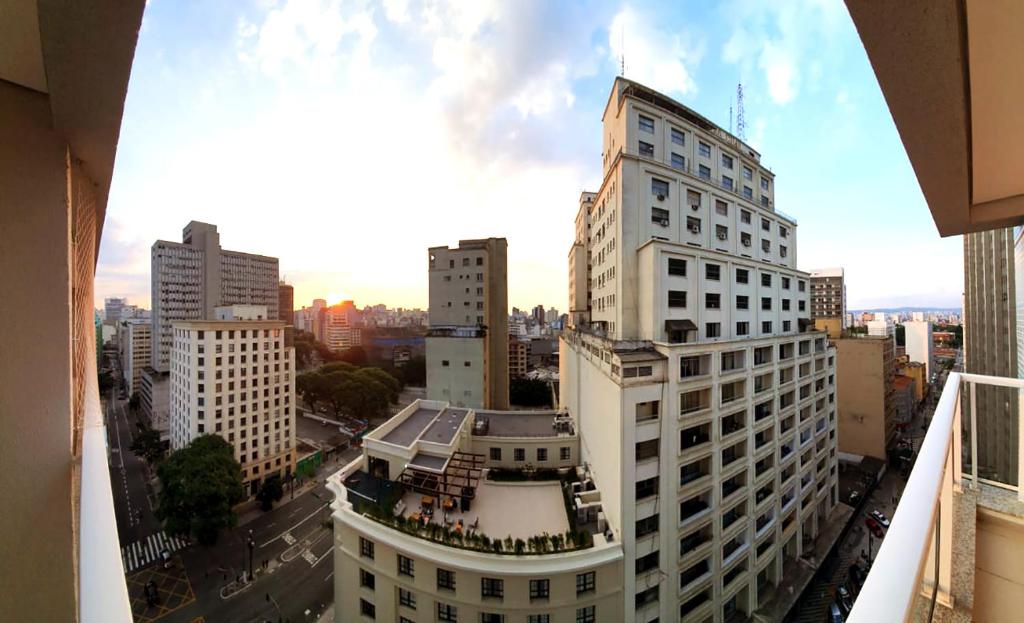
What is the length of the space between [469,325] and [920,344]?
256 feet

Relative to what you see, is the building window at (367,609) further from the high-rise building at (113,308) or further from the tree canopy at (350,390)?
the high-rise building at (113,308)

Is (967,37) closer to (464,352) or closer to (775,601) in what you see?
(775,601)

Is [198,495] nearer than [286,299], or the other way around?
[198,495]

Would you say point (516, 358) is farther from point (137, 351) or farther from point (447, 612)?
point (137, 351)

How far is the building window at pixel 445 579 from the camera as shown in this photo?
11242 millimetres

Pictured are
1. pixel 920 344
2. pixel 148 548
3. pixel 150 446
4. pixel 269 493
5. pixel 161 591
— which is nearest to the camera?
pixel 161 591

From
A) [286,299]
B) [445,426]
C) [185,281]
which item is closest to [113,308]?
[286,299]

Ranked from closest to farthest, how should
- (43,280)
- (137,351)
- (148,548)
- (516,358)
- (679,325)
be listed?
1. (43,280)
2. (679,325)
3. (148,548)
4. (137,351)
5. (516,358)

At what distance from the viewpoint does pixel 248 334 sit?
26.5 meters

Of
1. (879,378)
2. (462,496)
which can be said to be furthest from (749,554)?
(879,378)


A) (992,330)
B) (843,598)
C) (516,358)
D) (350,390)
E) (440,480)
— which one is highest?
(992,330)

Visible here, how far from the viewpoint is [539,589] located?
10.9m

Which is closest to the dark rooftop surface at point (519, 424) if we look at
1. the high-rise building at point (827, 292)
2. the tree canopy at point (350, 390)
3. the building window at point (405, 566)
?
the building window at point (405, 566)

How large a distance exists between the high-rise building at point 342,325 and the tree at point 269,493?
193 ft
